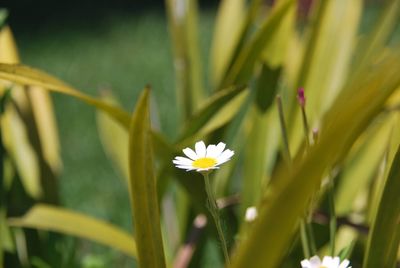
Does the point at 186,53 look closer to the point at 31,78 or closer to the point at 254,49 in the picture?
the point at 254,49

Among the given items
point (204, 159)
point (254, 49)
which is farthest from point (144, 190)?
point (254, 49)

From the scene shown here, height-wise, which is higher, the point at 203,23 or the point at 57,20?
the point at 57,20

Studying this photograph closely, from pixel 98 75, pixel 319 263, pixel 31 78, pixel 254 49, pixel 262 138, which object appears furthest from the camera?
pixel 98 75

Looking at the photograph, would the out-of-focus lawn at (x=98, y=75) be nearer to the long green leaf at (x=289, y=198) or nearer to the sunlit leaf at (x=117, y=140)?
the sunlit leaf at (x=117, y=140)

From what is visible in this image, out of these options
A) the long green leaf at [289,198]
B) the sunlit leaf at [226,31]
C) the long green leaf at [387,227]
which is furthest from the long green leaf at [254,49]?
the long green leaf at [289,198]

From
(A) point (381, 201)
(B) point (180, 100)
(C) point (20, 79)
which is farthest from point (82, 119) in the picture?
(A) point (381, 201)

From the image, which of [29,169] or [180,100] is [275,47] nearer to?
[180,100]

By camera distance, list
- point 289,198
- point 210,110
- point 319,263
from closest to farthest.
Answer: point 289,198 < point 319,263 < point 210,110
